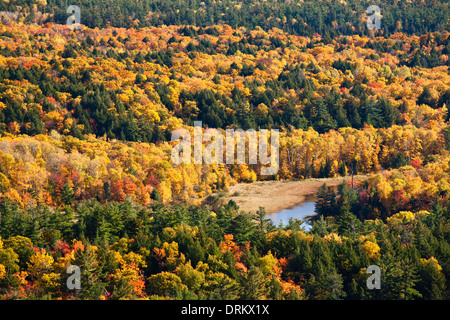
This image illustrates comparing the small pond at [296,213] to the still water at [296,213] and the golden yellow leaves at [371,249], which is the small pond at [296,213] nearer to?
the still water at [296,213]

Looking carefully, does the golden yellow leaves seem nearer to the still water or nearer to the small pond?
the small pond

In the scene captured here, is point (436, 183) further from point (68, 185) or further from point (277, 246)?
point (68, 185)

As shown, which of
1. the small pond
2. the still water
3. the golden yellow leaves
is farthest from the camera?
the still water

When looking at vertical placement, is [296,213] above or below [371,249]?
below

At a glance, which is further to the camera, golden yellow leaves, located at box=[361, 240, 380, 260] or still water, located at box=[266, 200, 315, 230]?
still water, located at box=[266, 200, 315, 230]

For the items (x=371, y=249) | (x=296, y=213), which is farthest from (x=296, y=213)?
(x=371, y=249)

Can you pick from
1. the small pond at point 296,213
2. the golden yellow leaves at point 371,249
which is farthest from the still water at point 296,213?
the golden yellow leaves at point 371,249

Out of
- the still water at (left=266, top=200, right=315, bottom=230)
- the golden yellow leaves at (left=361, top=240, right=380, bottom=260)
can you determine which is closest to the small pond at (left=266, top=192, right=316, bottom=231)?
the still water at (left=266, top=200, right=315, bottom=230)

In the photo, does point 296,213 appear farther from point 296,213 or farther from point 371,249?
point 371,249
